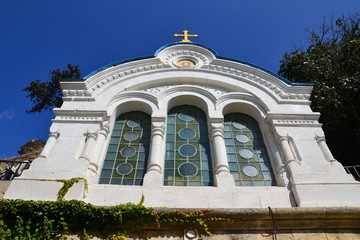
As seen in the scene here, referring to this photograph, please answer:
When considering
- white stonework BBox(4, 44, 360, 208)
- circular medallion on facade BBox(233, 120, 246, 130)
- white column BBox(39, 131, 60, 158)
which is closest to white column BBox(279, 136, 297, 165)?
white stonework BBox(4, 44, 360, 208)

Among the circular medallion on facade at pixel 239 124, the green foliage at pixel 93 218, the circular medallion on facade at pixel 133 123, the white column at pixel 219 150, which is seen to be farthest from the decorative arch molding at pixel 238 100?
the green foliage at pixel 93 218

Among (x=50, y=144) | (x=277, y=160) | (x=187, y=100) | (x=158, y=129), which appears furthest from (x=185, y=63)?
(x=50, y=144)

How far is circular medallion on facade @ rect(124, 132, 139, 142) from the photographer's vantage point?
8209 millimetres

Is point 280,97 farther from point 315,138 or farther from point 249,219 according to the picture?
point 249,219

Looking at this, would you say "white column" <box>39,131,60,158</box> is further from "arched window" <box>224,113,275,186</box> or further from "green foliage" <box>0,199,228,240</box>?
"arched window" <box>224,113,275,186</box>

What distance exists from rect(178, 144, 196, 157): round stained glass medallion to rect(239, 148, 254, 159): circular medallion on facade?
120 centimetres

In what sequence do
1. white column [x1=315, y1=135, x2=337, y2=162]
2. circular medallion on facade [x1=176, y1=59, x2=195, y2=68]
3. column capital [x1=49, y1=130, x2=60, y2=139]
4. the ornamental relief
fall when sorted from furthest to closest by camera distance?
circular medallion on facade [x1=176, y1=59, x2=195, y2=68] → the ornamental relief → column capital [x1=49, y1=130, x2=60, y2=139] → white column [x1=315, y1=135, x2=337, y2=162]

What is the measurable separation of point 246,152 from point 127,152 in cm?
300

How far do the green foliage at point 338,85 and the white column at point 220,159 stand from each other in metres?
6.97

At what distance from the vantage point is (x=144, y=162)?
7523mm

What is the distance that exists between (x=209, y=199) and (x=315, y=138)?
3.26 meters

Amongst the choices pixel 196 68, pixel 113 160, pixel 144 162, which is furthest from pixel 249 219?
pixel 196 68

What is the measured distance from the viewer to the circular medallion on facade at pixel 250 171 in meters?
7.28

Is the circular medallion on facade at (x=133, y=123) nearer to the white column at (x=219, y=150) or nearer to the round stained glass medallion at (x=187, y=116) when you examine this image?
the round stained glass medallion at (x=187, y=116)
